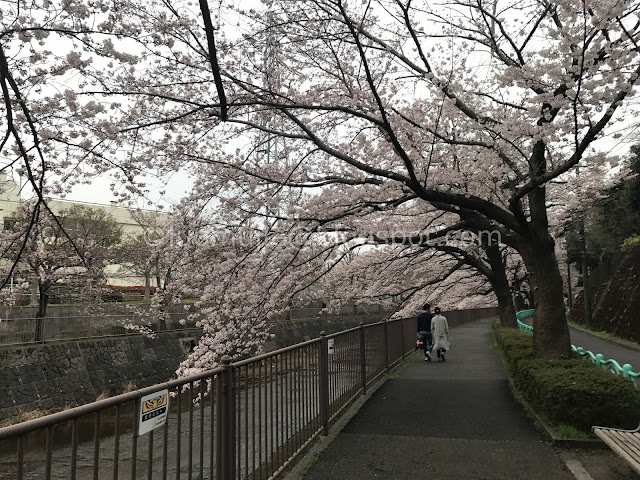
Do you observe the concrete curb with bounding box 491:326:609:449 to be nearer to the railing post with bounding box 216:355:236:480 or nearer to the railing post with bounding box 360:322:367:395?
the railing post with bounding box 360:322:367:395

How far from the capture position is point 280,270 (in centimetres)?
868

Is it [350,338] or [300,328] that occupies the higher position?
[350,338]

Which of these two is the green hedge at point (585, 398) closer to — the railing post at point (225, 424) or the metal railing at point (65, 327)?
the railing post at point (225, 424)

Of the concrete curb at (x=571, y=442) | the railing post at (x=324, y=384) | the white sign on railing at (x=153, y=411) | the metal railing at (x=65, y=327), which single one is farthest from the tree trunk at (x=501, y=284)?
the white sign on railing at (x=153, y=411)

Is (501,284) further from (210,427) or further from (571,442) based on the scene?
(210,427)

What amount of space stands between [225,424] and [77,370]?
15.8 metres

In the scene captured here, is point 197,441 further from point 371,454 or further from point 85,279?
point 85,279

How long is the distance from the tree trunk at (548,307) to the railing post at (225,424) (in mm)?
6113

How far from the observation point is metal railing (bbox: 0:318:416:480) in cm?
232

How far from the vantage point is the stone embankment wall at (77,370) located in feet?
46.8

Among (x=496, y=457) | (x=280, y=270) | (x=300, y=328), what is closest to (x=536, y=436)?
(x=496, y=457)

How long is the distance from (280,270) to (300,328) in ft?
86.3

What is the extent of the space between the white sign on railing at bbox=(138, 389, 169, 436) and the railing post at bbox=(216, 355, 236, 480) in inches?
31.0

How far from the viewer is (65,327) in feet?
58.3
